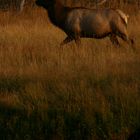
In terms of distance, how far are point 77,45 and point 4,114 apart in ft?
17.3

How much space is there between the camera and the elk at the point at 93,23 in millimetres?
15312

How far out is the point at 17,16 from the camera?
2236 centimetres

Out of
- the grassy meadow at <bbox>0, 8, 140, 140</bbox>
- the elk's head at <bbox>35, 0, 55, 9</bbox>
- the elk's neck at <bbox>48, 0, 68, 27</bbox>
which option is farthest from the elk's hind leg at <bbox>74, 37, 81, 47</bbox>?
the elk's head at <bbox>35, 0, 55, 9</bbox>

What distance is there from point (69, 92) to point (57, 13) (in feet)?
17.8

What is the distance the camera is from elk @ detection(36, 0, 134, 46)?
15.3 m

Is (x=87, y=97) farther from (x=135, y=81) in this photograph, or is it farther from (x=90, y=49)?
(x=90, y=49)

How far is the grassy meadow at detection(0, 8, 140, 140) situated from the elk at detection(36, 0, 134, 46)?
33 cm

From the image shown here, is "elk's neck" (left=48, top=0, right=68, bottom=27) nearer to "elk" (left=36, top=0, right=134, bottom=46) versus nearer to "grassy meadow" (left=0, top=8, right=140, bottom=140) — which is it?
"elk" (left=36, top=0, right=134, bottom=46)

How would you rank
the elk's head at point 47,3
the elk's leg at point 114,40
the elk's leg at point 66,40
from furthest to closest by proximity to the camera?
1. the elk's head at point 47,3
2. the elk's leg at point 114,40
3. the elk's leg at point 66,40

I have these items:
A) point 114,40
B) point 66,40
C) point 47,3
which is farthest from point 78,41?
point 47,3

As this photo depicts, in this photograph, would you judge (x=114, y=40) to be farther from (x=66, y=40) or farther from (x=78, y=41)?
(x=66, y=40)

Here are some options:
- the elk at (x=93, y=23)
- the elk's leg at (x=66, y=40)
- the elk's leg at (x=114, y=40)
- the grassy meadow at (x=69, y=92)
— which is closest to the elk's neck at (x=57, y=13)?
the elk at (x=93, y=23)

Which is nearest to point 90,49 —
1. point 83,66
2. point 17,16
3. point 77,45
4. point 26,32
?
point 77,45

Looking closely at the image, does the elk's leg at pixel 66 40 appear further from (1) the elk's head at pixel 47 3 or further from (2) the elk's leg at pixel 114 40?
(1) the elk's head at pixel 47 3
